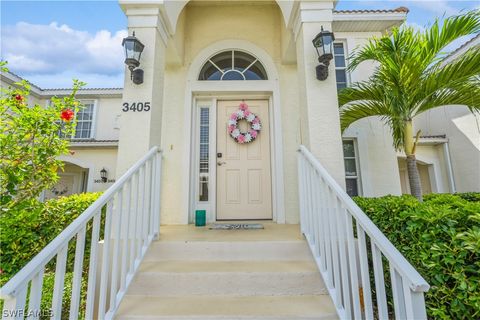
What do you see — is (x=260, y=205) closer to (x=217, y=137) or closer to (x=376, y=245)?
(x=217, y=137)

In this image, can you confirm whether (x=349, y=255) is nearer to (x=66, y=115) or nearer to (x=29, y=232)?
(x=29, y=232)

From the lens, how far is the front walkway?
178cm

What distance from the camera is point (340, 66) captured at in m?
5.40

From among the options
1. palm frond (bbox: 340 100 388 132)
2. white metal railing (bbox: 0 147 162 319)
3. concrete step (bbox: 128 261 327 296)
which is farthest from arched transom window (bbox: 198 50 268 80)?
concrete step (bbox: 128 261 327 296)

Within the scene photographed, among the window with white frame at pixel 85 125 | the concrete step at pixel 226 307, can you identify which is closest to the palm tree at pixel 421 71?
the concrete step at pixel 226 307

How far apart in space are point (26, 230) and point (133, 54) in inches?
94.2

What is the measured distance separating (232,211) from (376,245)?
2872 mm

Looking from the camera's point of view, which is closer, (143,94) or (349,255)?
(349,255)

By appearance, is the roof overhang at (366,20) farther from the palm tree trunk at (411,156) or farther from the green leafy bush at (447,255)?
the green leafy bush at (447,255)

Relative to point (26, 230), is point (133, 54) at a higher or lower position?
higher

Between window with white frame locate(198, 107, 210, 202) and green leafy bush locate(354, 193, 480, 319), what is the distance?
294 cm

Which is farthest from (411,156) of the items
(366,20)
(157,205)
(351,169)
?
(366,20)

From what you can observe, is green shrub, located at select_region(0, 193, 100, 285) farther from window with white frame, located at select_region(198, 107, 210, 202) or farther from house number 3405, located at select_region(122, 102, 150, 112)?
window with white frame, located at select_region(198, 107, 210, 202)

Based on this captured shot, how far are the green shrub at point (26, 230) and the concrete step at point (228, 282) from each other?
139 centimetres
